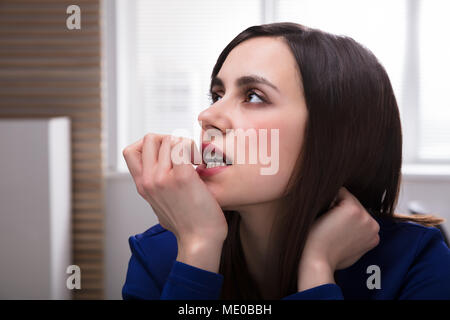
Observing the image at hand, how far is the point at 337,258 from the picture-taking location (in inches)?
29.4

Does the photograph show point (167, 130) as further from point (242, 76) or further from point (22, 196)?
point (242, 76)

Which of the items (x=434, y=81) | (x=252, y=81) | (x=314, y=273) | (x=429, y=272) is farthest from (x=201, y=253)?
(x=434, y=81)

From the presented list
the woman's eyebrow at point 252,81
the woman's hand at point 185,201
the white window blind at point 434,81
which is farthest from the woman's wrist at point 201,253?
the white window blind at point 434,81

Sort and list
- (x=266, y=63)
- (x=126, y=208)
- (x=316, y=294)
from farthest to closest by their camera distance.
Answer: (x=126, y=208)
(x=266, y=63)
(x=316, y=294)

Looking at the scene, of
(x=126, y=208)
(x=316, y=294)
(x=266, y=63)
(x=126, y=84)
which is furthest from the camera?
(x=126, y=208)

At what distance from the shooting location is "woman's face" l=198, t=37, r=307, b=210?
2.46ft

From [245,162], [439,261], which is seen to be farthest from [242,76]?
[439,261]

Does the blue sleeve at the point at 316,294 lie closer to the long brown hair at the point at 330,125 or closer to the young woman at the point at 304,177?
the young woman at the point at 304,177

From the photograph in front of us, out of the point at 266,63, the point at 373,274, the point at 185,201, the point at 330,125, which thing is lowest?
the point at 373,274

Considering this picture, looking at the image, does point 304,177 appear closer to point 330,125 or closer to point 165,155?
point 330,125

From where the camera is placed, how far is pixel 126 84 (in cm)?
234

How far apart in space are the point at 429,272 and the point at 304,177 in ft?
0.95

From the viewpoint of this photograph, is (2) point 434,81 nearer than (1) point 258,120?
No

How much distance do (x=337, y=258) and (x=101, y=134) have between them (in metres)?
1.92
